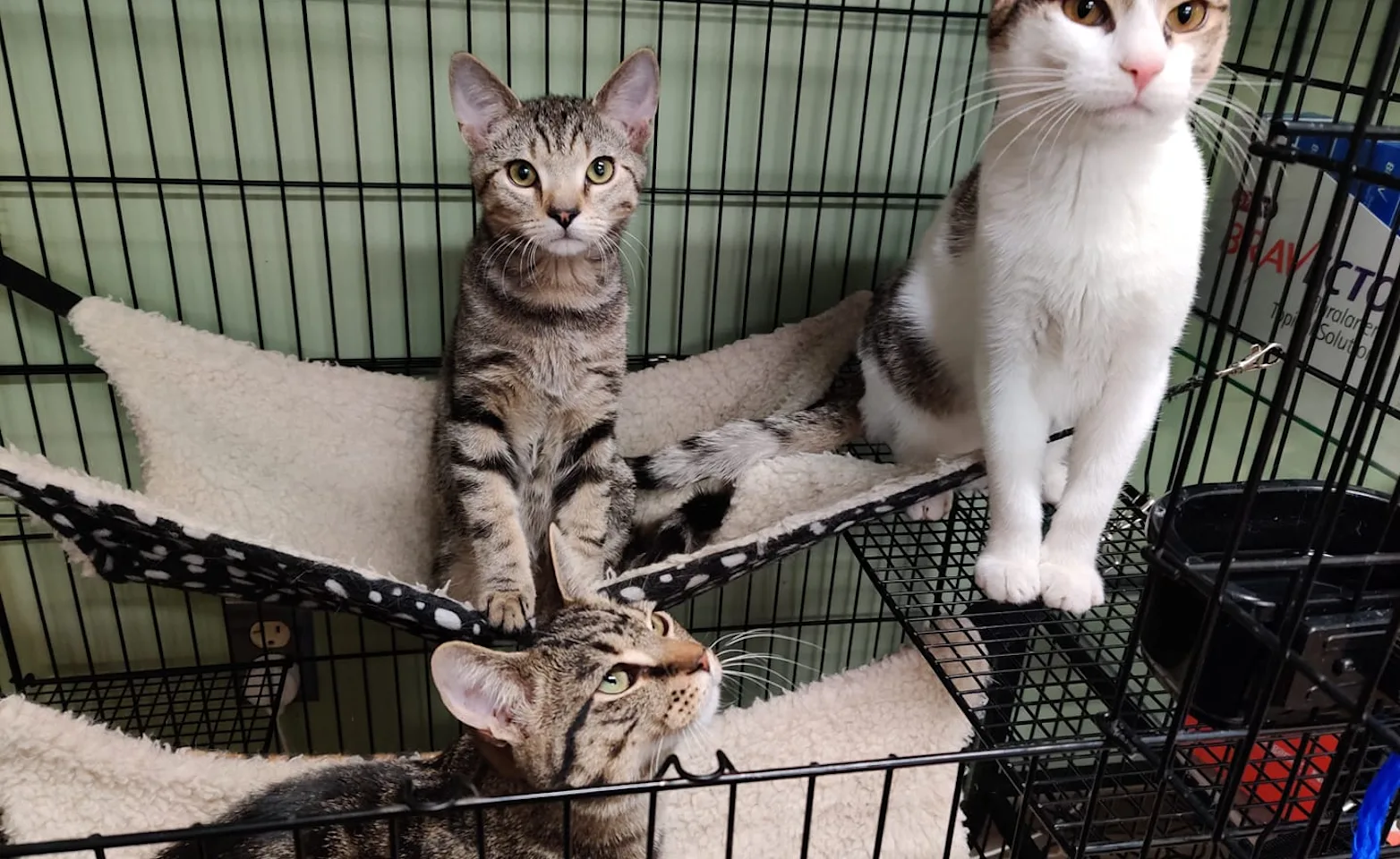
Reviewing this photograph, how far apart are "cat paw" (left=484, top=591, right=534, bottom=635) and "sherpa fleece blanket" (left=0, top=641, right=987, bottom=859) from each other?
0.25m

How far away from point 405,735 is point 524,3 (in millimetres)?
1380

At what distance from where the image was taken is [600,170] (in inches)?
50.3

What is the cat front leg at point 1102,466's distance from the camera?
1075mm

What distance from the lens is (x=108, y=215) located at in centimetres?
145

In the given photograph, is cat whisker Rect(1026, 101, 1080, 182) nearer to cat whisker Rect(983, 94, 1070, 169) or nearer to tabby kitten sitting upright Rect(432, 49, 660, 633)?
cat whisker Rect(983, 94, 1070, 169)

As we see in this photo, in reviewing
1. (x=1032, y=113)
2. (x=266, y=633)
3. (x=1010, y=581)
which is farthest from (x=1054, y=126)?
(x=266, y=633)

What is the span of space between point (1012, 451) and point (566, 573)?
0.56 metres

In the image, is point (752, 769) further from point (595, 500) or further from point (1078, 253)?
point (1078, 253)

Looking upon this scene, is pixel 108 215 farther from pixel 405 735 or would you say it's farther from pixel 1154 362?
pixel 1154 362

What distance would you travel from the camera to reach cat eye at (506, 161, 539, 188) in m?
1.25

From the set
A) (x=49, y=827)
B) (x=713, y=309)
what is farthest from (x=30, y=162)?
(x=713, y=309)

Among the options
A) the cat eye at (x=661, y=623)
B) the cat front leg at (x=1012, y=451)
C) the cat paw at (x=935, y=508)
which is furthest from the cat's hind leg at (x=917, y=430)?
the cat eye at (x=661, y=623)

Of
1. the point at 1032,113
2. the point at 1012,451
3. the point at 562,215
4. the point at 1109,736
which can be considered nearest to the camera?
the point at 1109,736

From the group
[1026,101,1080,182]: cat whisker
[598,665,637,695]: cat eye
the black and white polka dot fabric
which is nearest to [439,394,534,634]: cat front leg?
the black and white polka dot fabric
